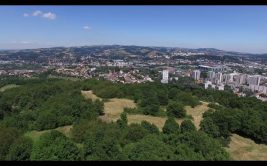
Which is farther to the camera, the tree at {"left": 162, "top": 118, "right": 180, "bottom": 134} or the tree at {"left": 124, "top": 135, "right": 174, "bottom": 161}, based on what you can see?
the tree at {"left": 162, "top": 118, "right": 180, "bottom": 134}

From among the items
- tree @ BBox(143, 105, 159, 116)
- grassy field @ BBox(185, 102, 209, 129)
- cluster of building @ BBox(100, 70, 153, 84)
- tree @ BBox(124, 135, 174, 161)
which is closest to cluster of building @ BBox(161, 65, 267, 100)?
cluster of building @ BBox(100, 70, 153, 84)

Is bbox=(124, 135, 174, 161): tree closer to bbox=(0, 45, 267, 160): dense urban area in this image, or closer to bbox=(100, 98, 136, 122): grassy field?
bbox=(0, 45, 267, 160): dense urban area

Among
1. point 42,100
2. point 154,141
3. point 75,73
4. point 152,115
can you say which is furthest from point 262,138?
point 75,73

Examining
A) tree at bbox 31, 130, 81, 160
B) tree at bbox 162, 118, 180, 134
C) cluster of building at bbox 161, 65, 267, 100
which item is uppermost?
tree at bbox 31, 130, 81, 160

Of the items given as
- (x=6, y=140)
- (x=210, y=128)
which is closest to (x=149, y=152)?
(x=6, y=140)

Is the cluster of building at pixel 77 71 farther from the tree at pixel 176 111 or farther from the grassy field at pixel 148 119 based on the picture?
the grassy field at pixel 148 119

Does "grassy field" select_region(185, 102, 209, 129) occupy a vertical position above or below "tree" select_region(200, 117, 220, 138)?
below

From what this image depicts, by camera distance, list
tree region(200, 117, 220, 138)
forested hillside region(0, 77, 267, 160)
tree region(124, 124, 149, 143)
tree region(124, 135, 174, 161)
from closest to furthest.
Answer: tree region(124, 135, 174, 161) → forested hillside region(0, 77, 267, 160) → tree region(124, 124, 149, 143) → tree region(200, 117, 220, 138)

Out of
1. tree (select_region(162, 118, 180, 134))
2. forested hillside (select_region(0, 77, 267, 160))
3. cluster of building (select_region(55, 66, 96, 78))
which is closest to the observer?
forested hillside (select_region(0, 77, 267, 160))

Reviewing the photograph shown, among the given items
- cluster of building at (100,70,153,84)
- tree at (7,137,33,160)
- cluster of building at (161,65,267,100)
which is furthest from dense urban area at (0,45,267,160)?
cluster of building at (161,65,267,100)

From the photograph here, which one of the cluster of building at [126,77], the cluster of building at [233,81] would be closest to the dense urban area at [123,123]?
the cluster of building at [126,77]
